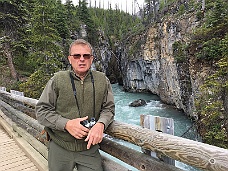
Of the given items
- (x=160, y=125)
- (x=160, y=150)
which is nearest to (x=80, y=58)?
(x=160, y=125)

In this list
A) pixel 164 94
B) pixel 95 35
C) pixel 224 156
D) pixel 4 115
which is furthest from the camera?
pixel 95 35

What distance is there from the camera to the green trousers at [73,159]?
6.20 feet

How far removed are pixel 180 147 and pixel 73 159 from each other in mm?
1114

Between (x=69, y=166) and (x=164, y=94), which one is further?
(x=164, y=94)

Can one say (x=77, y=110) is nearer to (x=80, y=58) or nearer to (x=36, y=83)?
(x=80, y=58)

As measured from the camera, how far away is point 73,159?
A: 1.92m

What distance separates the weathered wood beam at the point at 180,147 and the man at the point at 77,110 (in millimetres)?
257

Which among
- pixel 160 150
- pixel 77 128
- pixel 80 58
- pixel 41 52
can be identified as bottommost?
pixel 160 150

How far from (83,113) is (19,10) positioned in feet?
51.3

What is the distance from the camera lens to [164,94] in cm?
2125

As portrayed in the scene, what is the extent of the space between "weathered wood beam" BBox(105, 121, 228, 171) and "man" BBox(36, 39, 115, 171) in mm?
257

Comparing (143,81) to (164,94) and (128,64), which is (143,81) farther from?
(164,94)

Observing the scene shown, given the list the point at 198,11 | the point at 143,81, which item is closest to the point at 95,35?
the point at 143,81

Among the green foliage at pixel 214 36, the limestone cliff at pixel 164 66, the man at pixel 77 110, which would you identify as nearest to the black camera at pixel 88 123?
the man at pixel 77 110
